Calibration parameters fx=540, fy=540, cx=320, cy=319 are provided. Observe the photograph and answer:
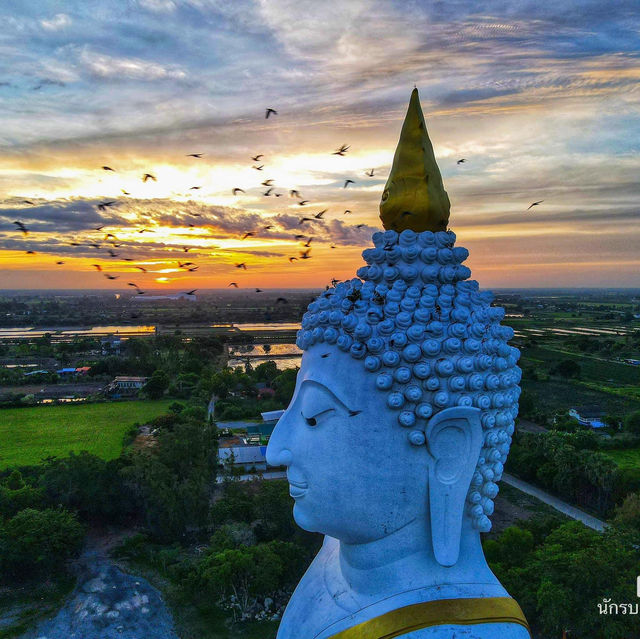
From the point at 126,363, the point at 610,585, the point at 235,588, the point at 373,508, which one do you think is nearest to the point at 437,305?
the point at 373,508

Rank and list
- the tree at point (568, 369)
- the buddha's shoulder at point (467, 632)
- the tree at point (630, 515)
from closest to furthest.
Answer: the buddha's shoulder at point (467, 632)
the tree at point (630, 515)
the tree at point (568, 369)

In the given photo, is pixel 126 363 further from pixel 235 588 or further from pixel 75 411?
pixel 235 588

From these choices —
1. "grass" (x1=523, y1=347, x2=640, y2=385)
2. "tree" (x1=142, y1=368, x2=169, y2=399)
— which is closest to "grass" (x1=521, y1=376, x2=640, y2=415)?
"grass" (x1=523, y1=347, x2=640, y2=385)

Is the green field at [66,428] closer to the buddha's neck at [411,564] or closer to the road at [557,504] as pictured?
the road at [557,504]

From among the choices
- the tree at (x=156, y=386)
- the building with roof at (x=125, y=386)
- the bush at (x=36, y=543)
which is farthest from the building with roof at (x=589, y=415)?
the building with roof at (x=125, y=386)

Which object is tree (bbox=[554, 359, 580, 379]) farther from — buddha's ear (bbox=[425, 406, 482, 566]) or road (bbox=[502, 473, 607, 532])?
buddha's ear (bbox=[425, 406, 482, 566])

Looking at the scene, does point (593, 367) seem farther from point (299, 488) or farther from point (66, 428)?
point (299, 488)
